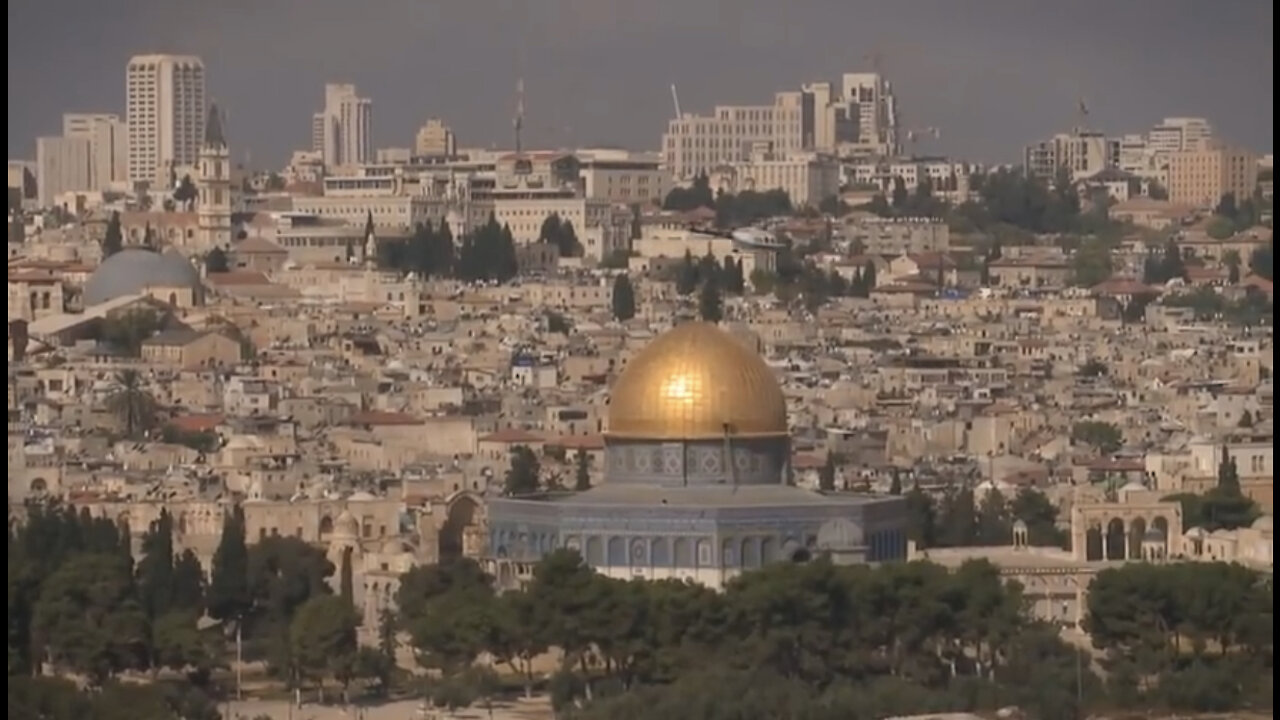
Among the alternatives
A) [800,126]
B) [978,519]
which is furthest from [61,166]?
[978,519]

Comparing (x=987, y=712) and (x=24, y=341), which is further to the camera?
(x=24, y=341)

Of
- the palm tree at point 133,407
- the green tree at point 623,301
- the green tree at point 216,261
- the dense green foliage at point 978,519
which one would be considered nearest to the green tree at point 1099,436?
the dense green foliage at point 978,519

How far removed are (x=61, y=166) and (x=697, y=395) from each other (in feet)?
237

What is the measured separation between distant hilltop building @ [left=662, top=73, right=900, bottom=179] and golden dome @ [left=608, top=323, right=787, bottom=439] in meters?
75.4

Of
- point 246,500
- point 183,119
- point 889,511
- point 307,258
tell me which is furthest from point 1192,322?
point 183,119

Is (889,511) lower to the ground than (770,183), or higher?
lower

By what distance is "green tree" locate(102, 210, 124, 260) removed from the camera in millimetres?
86938

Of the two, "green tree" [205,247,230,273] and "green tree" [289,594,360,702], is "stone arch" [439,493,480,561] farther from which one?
"green tree" [205,247,230,273]

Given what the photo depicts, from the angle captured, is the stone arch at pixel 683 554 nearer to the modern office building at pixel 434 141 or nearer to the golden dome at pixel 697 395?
the golden dome at pixel 697 395

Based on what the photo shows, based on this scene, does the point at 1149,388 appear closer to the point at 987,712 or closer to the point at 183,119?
the point at 987,712

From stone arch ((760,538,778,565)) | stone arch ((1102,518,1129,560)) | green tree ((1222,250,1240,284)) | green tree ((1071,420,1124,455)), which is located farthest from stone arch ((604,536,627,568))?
green tree ((1222,250,1240,284))

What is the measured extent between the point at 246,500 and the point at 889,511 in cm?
724

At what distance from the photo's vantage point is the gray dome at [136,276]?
78.1 metres

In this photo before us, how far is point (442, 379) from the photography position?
64875 mm
